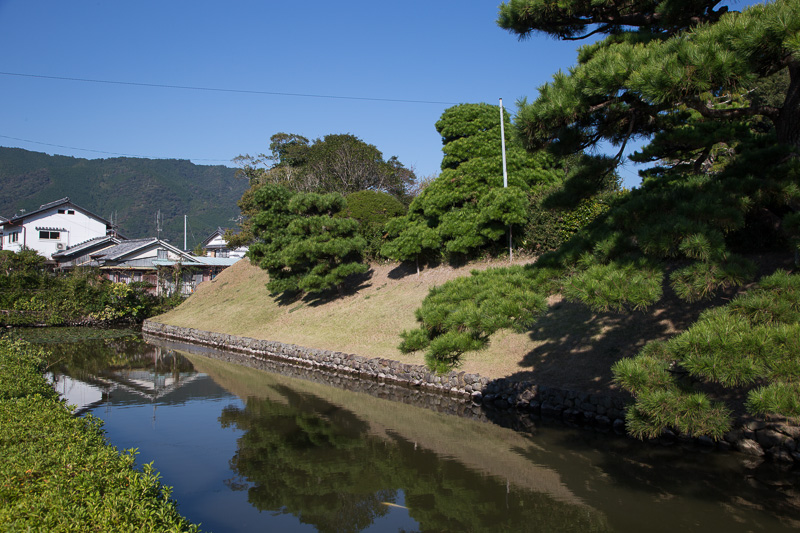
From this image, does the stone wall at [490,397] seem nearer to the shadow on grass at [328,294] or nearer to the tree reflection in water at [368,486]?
the tree reflection in water at [368,486]

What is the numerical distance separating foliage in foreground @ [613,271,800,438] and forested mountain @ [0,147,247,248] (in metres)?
91.5

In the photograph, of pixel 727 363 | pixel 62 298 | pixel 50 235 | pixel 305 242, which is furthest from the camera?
pixel 50 235

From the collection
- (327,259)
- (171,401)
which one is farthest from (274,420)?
(327,259)

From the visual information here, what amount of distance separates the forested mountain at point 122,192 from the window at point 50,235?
140ft

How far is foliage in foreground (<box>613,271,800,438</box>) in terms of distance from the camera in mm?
4172

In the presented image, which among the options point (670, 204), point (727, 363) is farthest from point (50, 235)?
point (727, 363)

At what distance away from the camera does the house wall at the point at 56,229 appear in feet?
145

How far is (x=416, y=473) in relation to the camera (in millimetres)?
7281

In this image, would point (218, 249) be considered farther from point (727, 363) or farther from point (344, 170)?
point (727, 363)

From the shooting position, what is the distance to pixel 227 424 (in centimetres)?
995

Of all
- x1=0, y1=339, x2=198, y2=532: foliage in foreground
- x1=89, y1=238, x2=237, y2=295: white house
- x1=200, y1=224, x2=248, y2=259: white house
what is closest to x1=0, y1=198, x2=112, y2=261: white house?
x1=89, y1=238, x2=237, y2=295: white house

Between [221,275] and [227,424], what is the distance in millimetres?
22520

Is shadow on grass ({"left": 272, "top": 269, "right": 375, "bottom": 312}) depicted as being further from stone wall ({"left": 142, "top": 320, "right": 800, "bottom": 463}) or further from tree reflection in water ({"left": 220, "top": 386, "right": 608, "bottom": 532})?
tree reflection in water ({"left": 220, "top": 386, "right": 608, "bottom": 532})

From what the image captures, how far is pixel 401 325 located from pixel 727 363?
1203cm
